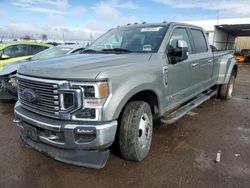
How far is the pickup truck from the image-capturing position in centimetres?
244

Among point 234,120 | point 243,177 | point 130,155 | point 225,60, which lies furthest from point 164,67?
point 225,60

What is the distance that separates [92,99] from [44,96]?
0.64 metres

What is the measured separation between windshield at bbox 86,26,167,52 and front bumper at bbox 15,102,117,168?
5.13 ft

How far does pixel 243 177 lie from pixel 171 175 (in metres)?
0.91

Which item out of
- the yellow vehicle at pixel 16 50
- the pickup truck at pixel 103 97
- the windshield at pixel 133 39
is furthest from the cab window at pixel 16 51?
the pickup truck at pixel 103 97

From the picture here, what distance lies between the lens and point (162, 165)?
3.16 meters

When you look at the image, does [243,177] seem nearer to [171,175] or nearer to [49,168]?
[171,175]

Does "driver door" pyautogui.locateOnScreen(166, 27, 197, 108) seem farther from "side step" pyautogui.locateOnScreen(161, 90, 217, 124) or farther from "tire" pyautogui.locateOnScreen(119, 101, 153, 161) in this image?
"tire" pyautogui.locateOnScreen(119, 101, 153, 161)

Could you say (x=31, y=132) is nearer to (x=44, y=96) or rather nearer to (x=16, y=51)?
(x=44, y=96)

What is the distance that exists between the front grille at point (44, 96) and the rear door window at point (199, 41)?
3.22m

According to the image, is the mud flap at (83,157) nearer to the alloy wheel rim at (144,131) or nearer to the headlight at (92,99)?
the headlight at (92,99)

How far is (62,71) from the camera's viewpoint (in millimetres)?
2514

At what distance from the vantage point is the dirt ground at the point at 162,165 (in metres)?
2.77

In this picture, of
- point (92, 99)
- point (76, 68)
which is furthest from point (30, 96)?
point (92, 99)
